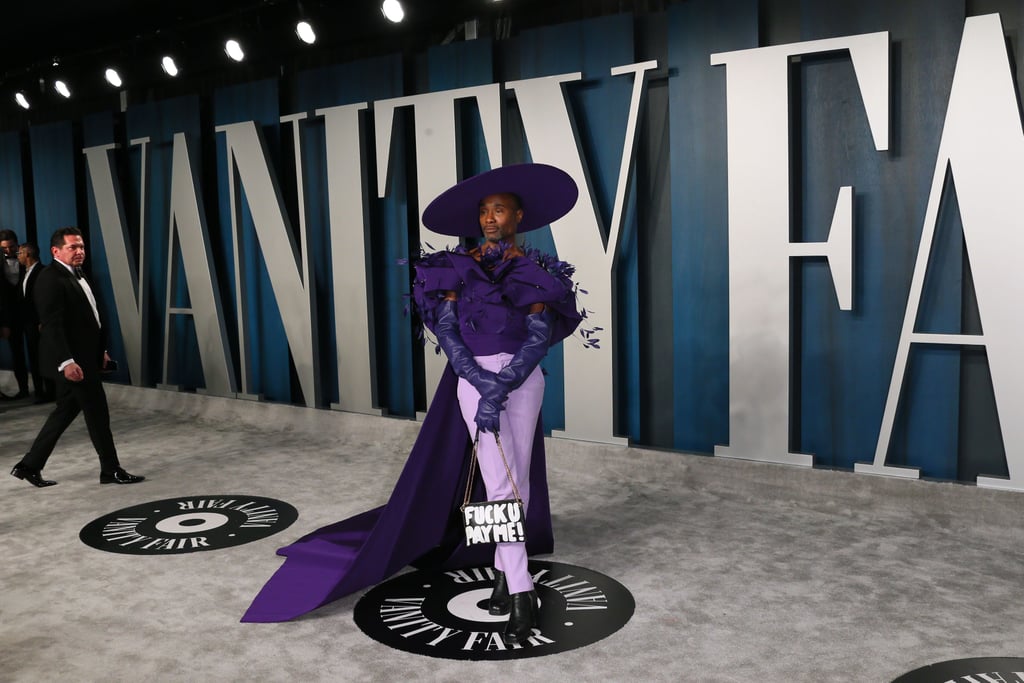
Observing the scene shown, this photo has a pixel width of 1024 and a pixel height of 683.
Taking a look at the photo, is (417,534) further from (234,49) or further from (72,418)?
(234,49)

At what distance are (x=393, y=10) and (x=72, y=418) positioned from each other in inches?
129

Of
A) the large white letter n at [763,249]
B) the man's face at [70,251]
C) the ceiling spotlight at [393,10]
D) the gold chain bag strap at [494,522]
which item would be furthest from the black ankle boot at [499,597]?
the ceiling spotlight at [393,10]

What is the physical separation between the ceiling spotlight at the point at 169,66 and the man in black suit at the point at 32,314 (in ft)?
7.67

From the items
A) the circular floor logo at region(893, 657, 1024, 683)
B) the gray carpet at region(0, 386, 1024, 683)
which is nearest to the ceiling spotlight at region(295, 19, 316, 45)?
the gray carpet at region(0, 386, 1024, 683)

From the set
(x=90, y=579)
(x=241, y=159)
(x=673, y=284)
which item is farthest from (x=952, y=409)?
(x=241, y=159)

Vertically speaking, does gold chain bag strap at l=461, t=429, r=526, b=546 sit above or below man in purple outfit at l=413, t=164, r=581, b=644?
below

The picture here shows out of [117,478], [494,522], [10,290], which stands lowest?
[117,478]

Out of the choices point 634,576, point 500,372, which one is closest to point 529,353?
point 500,372

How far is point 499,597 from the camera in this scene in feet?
12.1

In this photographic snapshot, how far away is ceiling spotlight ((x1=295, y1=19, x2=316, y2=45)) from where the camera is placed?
6602 millimetres

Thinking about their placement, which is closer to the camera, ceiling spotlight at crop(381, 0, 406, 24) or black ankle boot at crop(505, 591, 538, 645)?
black ankle boot at crop(505, 591, 538, 645)

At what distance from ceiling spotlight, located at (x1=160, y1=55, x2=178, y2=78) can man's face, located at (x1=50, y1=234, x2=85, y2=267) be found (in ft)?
7.94

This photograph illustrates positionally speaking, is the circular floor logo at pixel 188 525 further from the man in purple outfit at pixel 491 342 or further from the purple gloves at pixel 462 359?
the purple gloves at pixel 462 359

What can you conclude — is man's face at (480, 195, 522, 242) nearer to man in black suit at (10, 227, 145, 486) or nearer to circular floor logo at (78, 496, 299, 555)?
circular floor logo at (78, 496, 299, 555)
